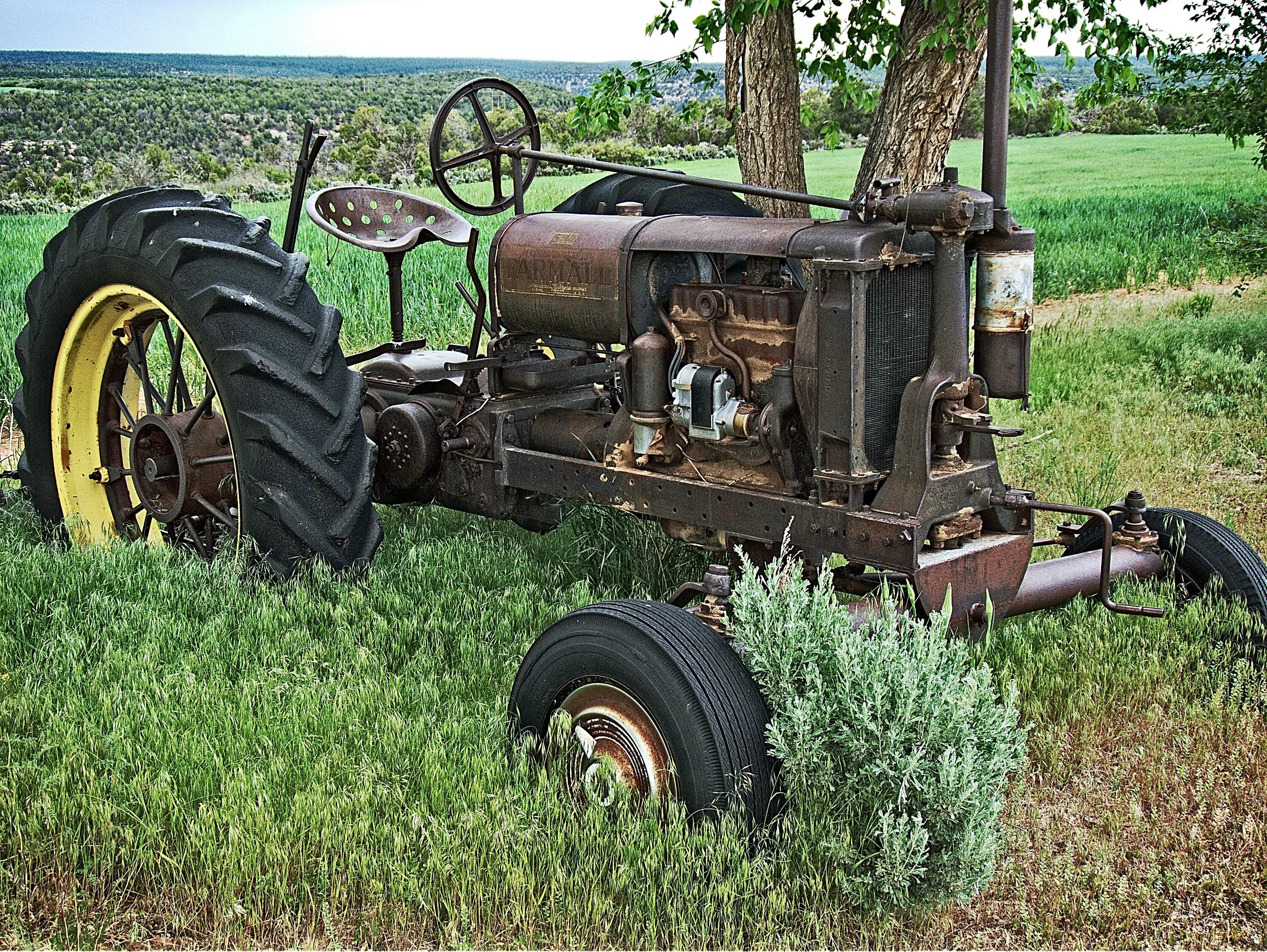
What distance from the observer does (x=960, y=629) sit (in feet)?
11.8

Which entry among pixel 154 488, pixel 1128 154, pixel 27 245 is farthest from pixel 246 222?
pixel 1128 154

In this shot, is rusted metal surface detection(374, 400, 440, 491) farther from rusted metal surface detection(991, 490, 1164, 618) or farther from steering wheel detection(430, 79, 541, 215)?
rusted metal surface detection(991, 490, 1164, 618)

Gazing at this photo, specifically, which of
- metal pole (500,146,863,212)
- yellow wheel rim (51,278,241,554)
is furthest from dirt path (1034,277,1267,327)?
yellow wheel rim (51,278,241,554)

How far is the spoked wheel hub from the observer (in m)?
4.62

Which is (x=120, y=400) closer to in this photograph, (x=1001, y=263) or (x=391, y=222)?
(x=391, y=222)

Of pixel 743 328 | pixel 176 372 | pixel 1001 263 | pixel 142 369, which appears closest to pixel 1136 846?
pixel 1001 263

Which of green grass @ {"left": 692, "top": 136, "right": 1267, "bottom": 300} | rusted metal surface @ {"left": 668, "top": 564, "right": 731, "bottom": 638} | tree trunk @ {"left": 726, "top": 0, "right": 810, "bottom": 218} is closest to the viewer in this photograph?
rusted metal surface @ {"left": 668, "top": 564, "right": 731, "bottom": 638}

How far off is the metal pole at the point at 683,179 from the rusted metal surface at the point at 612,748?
1599 millimetres

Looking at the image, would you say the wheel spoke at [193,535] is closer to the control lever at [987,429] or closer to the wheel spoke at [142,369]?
the wheel spoke at [142,369]

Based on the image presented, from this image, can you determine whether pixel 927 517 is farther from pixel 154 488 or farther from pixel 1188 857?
pixel 154 488

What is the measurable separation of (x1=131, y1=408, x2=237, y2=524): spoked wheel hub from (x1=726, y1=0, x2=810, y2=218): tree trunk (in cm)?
366

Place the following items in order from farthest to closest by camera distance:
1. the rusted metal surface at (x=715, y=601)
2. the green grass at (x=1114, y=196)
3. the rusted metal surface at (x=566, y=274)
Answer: the green grass at (x=1114, y=196), the rusted metal surface at (x=566, y=274), the rusted metal surface at (x=715, y=601)

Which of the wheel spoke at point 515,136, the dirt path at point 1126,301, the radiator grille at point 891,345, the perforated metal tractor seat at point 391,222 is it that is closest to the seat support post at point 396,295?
the perforated metal tractor seat at point 391,222

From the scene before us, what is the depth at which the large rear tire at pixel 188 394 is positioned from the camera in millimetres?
4270
